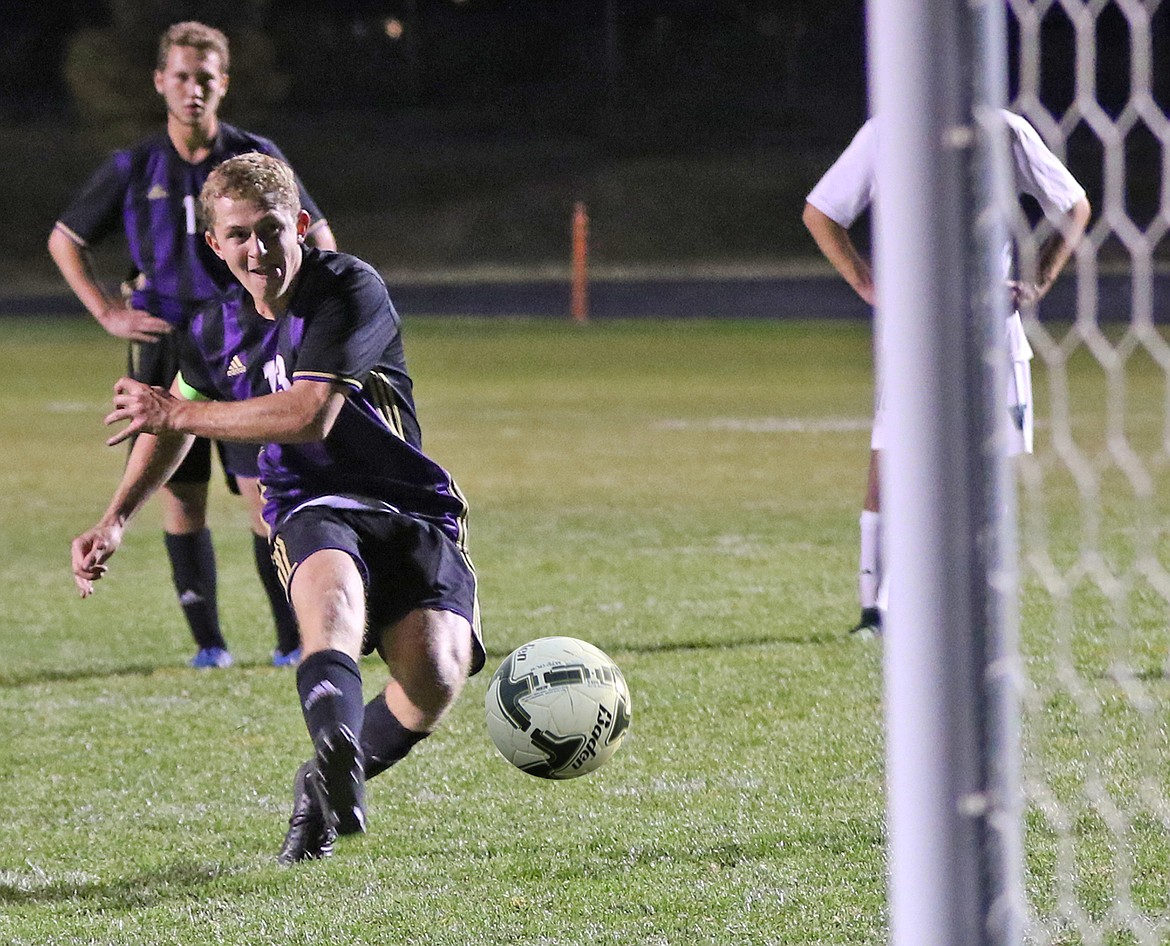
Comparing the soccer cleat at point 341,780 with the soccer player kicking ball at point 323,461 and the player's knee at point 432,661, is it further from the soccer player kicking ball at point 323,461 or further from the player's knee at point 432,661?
the player's knee at point 432,661

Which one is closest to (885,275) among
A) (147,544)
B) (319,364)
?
(319,364)

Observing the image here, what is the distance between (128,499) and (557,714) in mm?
1110

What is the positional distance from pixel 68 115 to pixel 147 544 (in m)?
41.9

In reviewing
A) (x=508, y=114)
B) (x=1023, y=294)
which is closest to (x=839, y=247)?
(x=1023, y=294)

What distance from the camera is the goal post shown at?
1939 millimetres

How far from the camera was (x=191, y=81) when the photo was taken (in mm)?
5523

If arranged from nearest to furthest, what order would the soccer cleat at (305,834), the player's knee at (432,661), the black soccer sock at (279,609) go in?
the soccer cleat at (305,834)
the player's knee at (432,661)
the black soccer sock at (279,609)

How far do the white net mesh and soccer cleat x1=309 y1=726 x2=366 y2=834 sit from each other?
4.19 feet

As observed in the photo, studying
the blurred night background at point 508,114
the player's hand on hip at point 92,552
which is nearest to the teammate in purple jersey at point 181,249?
the player's hand on hip at point 92,552

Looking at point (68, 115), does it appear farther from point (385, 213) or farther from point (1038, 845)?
point (1038, 845)

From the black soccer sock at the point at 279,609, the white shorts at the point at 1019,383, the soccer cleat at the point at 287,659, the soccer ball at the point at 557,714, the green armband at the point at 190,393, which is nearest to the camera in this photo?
the soccer ball at the point at 557,714

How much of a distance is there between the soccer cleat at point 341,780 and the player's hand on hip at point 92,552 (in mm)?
909

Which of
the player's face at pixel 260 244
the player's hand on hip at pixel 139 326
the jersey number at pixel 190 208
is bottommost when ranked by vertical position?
the player's hand on hip at pixel 139 326

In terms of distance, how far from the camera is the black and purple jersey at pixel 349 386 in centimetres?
388
